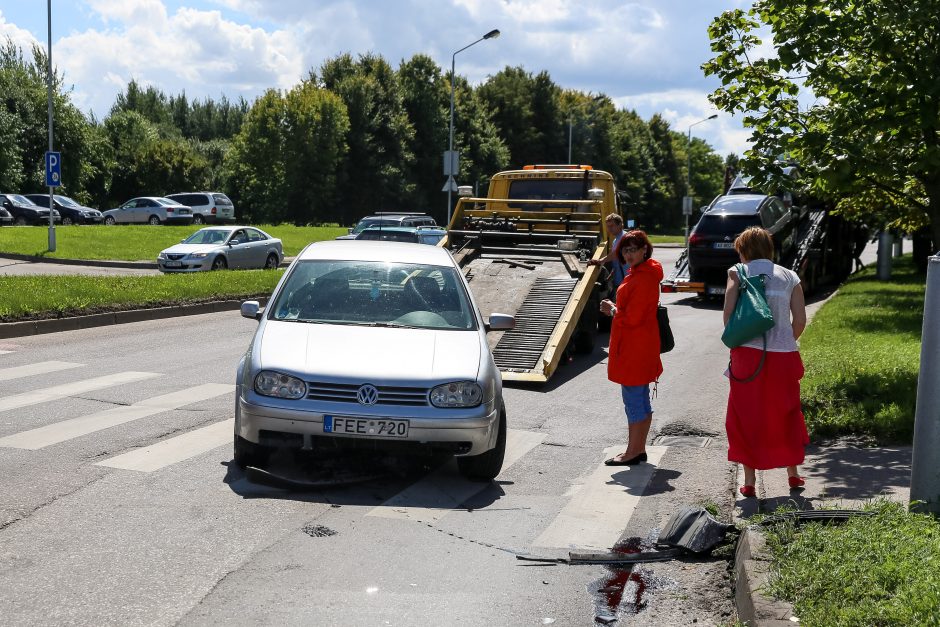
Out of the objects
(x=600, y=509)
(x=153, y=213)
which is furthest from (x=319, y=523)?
(x=153, y=213)

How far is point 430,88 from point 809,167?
216 feet

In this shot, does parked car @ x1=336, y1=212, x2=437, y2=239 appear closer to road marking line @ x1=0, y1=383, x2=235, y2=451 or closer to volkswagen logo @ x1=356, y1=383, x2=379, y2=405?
road marking line @ x1=0, y1=383, x2=235, y2=451

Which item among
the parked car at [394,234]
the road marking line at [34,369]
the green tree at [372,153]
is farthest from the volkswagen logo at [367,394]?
the green tree at [372,153]

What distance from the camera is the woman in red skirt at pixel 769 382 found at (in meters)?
6.38

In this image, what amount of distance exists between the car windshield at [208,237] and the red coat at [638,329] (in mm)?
21458

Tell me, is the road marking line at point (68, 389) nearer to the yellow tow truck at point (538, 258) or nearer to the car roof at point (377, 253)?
→ the car roof at point (377, 253)

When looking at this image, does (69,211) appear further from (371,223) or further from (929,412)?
(929,412)

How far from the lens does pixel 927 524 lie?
4.96 m

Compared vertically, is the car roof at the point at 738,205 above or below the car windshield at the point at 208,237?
above

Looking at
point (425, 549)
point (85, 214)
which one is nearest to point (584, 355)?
point (425, 549)

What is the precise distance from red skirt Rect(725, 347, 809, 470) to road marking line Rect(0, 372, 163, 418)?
→ 20.3 ft

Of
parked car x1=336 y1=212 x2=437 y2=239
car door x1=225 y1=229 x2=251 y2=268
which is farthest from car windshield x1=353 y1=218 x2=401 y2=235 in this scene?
car door x1=225 y1=229 x2=251 y2=268

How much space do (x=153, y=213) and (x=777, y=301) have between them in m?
50.1

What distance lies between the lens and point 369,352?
6.93 meters
